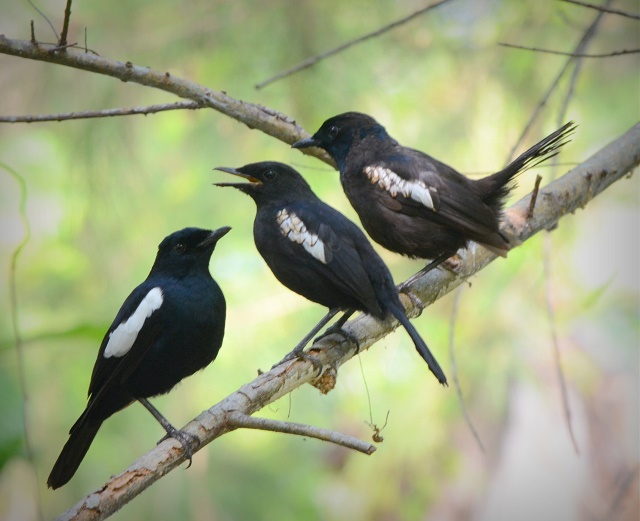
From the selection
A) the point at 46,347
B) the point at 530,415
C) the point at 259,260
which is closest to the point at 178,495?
the point at 46,347

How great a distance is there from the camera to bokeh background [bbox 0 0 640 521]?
5109 mm

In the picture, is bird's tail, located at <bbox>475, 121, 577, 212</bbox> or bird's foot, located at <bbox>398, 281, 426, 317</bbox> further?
bird's foot, located at <bbox>398, 281, 426, 317</bbox>

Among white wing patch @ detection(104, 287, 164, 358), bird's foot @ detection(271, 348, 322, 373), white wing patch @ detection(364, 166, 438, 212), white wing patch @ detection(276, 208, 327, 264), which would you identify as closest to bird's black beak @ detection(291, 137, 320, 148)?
white wing patch @ detection(364, 166, 438, 212)

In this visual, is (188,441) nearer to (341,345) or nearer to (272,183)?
(341,345)

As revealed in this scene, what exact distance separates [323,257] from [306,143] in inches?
35.0

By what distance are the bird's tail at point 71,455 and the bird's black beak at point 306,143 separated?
1.63 meters

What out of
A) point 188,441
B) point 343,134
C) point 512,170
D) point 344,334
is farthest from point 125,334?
point 512,170

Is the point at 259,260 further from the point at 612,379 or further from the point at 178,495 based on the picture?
the point at 612,379

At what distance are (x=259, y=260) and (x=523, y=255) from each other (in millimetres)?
1943

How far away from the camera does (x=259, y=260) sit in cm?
577

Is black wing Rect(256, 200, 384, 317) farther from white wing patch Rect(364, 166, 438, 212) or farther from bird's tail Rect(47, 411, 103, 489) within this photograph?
bird's tail Rect(47, 411, 103, 489)

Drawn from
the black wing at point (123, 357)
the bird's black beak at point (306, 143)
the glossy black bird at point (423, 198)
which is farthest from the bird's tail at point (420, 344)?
the bird's black beak at point (306, 143)

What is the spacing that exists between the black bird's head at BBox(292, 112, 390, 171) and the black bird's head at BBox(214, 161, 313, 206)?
0.52m

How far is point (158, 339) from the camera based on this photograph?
2.78 m
